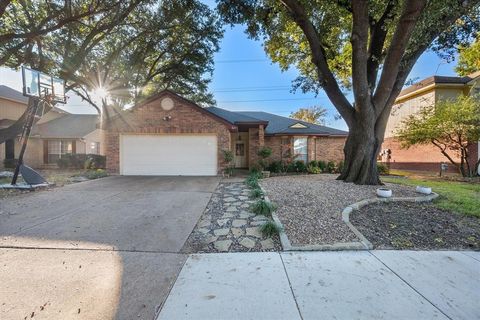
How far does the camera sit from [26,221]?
4766 mm

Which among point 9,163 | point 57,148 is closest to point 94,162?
point 57,148

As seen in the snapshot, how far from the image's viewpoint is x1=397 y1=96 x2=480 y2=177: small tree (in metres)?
11.0

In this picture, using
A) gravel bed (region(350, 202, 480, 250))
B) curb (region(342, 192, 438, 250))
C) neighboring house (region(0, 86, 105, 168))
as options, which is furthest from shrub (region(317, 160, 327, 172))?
neighboring house (region(0, 86, 105, 168))

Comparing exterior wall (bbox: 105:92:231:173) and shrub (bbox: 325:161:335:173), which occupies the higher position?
exterior wall (bbox: 105:92:231:173)

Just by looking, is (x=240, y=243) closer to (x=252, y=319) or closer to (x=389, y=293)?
(x=252, y=319)

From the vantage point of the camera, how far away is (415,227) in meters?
4.39

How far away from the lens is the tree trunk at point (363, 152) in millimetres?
8625

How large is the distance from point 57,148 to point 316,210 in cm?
2146

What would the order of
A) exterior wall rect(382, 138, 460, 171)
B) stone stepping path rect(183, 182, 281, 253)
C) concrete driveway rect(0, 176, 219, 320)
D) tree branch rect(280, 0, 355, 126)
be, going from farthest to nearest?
exterior wall rect(382, 138, 460, 171)
tree branch rect(280, 0, 355, 126)
stone stepping path rect(183, 182, 281, 253)
concrete driveway rect(0, 176, 219, 320)

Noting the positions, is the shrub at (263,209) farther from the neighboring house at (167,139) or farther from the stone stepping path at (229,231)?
the neighboring house at (167,139)

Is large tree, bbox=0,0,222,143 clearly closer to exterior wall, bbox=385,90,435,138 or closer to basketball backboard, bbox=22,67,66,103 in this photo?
basketball backboard, bbox=22,67,66,103

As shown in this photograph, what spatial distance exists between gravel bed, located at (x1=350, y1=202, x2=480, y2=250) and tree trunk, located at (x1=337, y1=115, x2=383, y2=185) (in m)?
3.02

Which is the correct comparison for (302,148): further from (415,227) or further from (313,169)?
(415,227)

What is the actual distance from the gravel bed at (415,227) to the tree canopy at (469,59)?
30.3 ft
